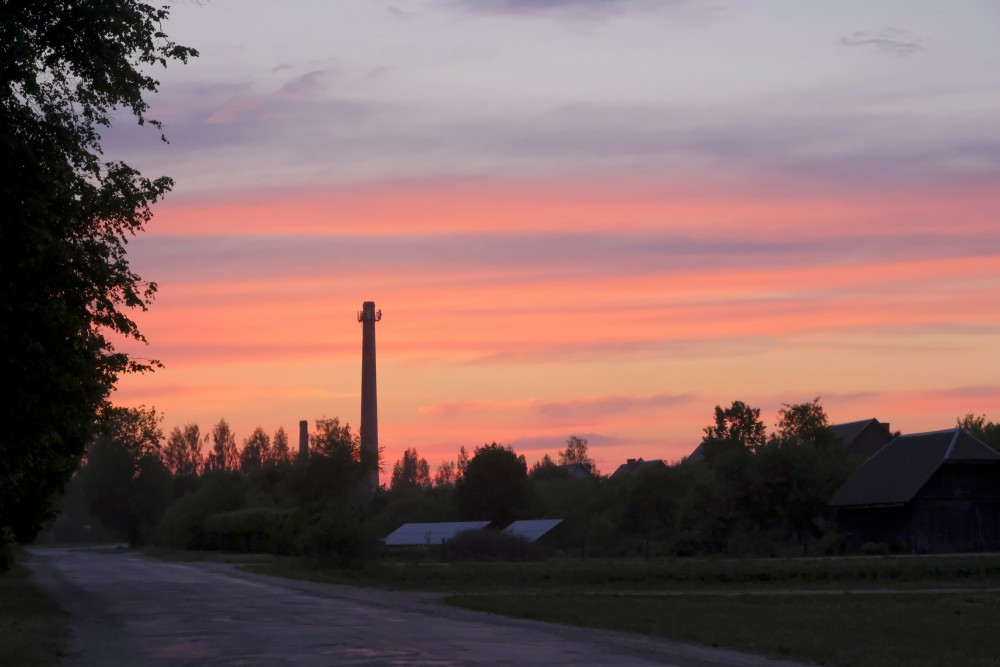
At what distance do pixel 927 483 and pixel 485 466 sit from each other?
3826 cm

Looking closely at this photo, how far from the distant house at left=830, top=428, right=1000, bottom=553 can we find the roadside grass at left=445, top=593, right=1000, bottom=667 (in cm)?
2162

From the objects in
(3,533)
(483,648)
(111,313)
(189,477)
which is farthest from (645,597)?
(189,477)

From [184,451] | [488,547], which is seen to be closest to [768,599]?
[488,547]

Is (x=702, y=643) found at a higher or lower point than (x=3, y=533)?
lower

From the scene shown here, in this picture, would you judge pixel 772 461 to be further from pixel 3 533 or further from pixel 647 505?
pixel 3 533

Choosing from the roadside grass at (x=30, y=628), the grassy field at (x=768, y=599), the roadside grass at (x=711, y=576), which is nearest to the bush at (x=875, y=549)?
the roadside grass at (x=711, y=576)

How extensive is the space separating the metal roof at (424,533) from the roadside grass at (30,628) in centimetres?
3589

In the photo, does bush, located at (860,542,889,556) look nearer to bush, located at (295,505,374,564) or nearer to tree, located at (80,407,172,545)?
bush, located at (295,505,374,564)

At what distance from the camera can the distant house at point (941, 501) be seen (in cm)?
5472

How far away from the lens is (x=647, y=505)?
74.8 m

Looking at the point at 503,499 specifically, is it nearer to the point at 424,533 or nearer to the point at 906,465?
the point at 424,533

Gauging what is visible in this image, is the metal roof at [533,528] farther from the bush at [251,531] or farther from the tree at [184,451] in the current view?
the tree at [184,451]

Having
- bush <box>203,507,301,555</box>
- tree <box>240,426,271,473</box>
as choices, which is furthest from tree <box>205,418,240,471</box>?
bush <box>203,507,301,555</box>

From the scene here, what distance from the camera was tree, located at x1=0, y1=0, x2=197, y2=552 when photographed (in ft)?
51.2
